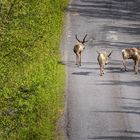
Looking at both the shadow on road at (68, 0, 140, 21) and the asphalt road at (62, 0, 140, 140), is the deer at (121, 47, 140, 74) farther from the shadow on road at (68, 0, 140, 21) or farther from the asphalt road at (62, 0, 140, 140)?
the shadow on road at (68, 0, 140, 21)

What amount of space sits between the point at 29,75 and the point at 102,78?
14.5 ft

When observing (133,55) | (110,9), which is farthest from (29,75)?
(110,9)

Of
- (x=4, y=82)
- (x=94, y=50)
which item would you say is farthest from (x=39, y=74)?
(x=4, y=82)

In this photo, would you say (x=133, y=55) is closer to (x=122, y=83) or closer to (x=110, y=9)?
(x=122, y=83)

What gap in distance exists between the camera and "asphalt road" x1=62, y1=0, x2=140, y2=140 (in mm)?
26328

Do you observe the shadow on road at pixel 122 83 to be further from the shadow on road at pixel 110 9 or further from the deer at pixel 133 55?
the shadow on road at pixel 110 9

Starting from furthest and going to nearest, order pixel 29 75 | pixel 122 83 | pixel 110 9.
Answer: pixel 110 9 < pixel 122 83 < pixel 29 75

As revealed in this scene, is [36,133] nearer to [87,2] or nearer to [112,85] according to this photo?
[112,85]

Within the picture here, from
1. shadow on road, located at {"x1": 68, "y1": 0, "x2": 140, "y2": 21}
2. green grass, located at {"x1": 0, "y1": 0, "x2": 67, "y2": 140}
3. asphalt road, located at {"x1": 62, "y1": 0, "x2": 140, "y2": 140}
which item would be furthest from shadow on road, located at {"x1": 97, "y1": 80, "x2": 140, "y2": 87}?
shadow on road, located at {"x1": 68, "y1": 0, "x2": 140, "y2": 21}

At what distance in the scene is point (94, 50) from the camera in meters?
39.4

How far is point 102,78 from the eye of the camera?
33.5 metres

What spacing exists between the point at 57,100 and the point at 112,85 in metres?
4.05

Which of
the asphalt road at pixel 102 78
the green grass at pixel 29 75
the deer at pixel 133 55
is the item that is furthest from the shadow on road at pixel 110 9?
the deer at pixel 133 55

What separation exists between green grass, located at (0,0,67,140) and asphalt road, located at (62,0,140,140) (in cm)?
83
